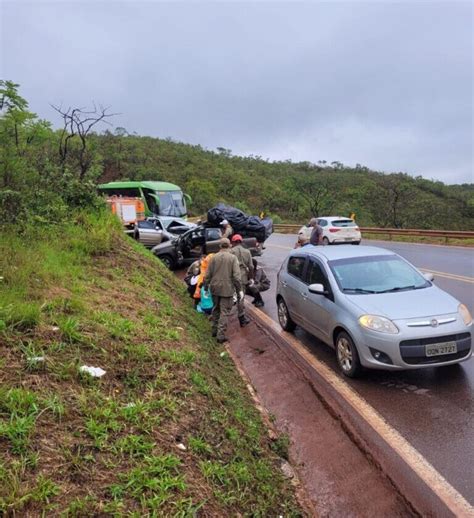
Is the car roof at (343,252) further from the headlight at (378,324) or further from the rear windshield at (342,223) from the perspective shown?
the rear windshield at (342,223)

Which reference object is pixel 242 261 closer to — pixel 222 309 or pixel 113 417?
pixel 222 309

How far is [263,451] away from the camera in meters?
3.94

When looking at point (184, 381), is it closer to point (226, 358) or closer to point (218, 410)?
point (218, 410)

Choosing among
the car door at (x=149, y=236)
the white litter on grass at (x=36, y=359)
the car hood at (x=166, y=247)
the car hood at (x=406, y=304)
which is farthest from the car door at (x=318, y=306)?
the car door at (x=149, y=236)

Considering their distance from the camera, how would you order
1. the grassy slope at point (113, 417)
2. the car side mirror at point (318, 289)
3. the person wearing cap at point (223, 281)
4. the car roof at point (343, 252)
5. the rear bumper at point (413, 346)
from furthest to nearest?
1. the person wearing cap at point (223, 281)
2. the car roof at point (343, 252)
3. the car side mirror at point (318, 289)
4. the rear bumper at point (413, 346)
5. the grassy slope at point (113, 417)

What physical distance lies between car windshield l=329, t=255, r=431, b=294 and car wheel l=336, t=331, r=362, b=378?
68 centimetres

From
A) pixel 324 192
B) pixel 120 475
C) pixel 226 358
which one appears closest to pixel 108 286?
pixel 226 358

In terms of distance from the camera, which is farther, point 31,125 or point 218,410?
point 31,125

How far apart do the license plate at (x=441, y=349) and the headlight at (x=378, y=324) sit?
428 millimetres

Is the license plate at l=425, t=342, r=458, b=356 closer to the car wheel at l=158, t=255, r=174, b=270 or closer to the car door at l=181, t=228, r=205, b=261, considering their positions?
the car door at l=181, t=228, r=205, b=261

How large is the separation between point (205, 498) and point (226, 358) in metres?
3.83

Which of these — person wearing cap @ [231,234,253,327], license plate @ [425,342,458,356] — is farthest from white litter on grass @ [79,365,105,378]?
person wearing cap @ [231,234,253,327]

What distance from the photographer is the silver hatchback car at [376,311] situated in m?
5.12

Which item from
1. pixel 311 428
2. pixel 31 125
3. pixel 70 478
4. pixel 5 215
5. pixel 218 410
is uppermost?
pixel 31 125
